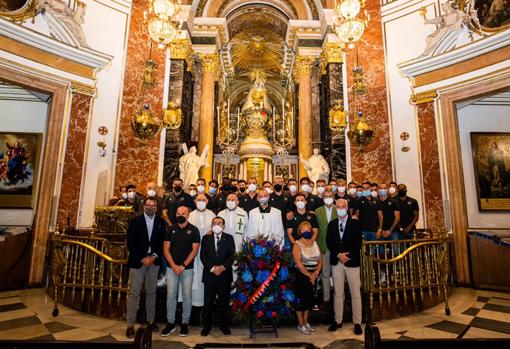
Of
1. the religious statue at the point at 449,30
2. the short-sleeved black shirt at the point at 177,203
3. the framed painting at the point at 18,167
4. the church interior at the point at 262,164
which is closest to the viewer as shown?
the church interior at the point at 262,164

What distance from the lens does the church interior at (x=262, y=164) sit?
474 centimetres

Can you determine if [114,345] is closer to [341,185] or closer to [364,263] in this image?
[364,263]

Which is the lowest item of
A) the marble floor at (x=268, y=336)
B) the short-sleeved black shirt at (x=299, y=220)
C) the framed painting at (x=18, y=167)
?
the marble floor at (x=268, y=336)

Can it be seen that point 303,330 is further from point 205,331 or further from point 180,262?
point 180,262

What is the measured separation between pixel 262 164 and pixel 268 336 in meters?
8.64

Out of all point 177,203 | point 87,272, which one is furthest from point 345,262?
point 87,272

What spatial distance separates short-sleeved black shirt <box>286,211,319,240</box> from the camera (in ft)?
16.3

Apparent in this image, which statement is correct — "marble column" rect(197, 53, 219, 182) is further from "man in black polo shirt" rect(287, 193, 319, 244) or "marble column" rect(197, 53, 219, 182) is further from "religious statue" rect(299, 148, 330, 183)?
"man in black polo shirt" rect(287, 193, 319, 244)

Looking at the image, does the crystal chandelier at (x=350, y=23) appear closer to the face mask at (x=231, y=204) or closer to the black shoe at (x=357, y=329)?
the face mask at (x=231, y=204)

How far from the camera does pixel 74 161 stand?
8.80m

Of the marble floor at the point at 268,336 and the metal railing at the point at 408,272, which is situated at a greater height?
the metal railing at the point at 408,272

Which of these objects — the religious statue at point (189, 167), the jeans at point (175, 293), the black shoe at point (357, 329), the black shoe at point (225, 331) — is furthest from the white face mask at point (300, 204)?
the religious statue at point (189, 167)

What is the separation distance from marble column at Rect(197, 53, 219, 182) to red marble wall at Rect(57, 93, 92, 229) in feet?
12.7

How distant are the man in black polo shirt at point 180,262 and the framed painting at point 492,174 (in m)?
9.83
